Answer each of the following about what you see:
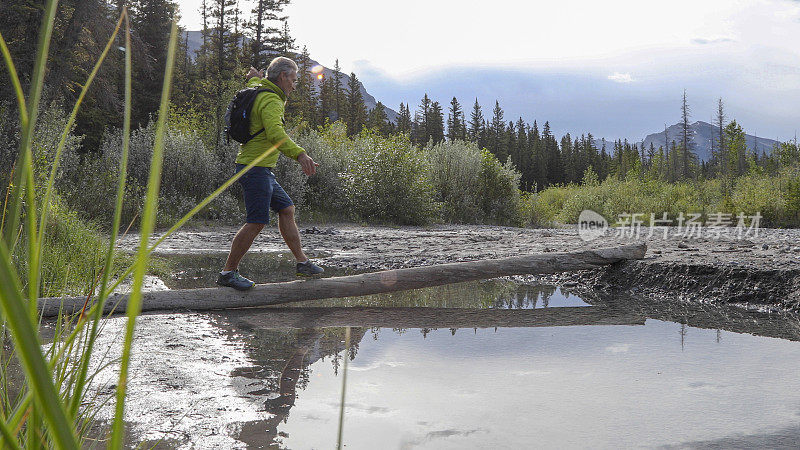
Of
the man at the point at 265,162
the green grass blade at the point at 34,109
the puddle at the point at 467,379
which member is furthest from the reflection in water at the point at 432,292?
the green grass blade at the point at 34,109

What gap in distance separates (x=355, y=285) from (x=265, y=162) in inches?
55.0

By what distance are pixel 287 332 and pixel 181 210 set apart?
11.5 meters

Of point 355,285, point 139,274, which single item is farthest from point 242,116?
point 139,274

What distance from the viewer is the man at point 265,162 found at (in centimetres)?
478

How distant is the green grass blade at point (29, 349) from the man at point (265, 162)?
430cm

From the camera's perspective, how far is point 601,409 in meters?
2.79

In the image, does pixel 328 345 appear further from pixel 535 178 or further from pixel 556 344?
pixel 535 178

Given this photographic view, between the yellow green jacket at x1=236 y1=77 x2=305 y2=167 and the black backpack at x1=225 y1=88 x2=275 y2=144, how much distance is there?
0.12ft

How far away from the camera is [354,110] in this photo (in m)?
68.0

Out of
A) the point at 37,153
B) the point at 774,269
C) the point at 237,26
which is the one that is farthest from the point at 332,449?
the point at 237,26

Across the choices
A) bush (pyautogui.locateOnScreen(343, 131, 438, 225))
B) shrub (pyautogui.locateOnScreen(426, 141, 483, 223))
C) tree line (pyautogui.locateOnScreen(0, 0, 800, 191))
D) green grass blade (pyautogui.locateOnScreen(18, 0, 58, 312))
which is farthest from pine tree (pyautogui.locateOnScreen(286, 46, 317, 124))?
green grass blade (pyautogui.locateOnScreen(18, 0, 58, 312))

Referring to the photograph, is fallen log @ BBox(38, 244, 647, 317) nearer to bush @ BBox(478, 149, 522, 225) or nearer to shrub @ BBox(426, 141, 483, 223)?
shrub @ BBox(426, 141, 483, 223)

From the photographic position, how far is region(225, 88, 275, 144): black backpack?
16.1 feet

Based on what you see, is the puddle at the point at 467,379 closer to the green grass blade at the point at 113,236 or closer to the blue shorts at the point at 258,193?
the blue shorts at the point at 258,193
